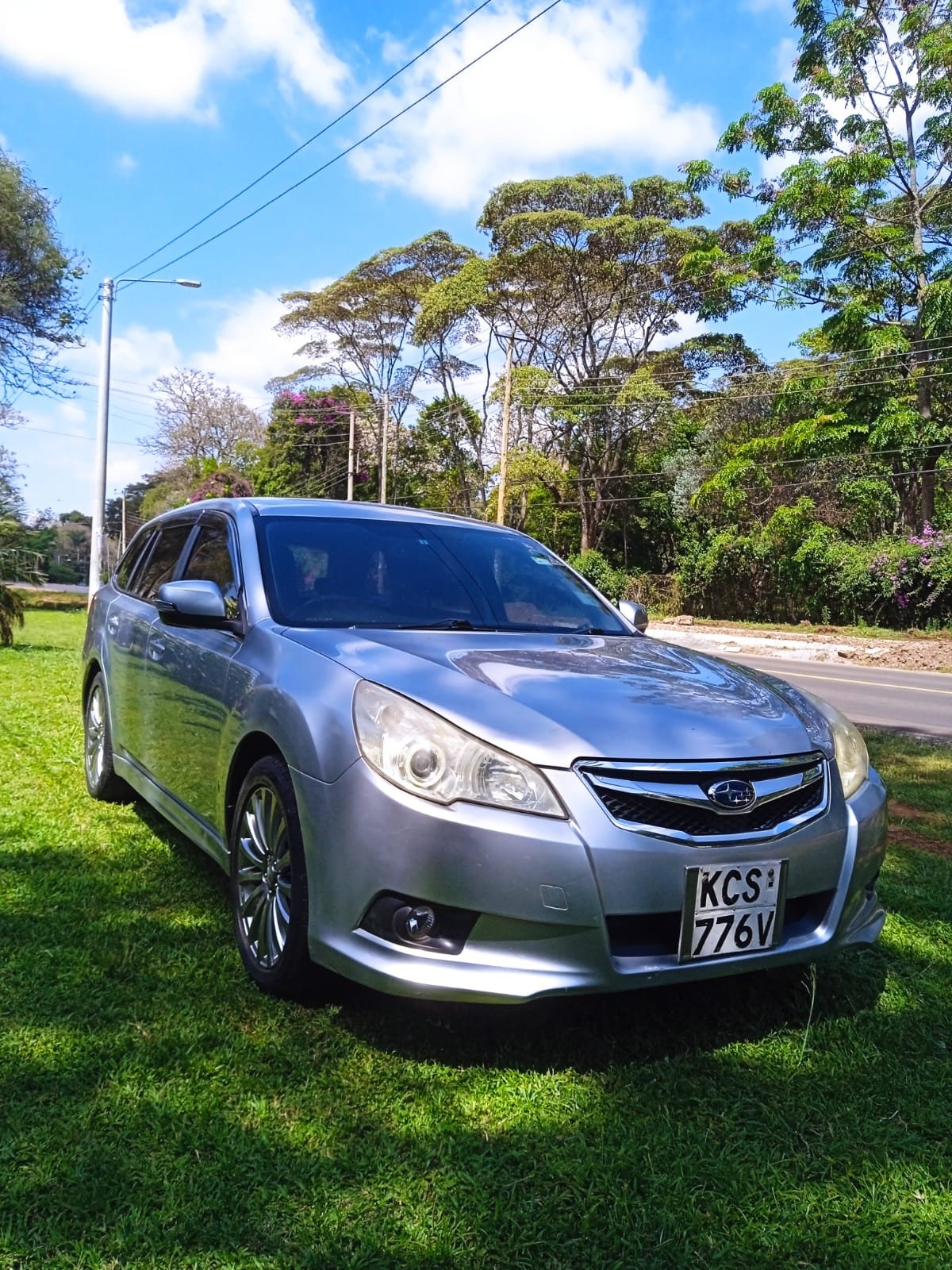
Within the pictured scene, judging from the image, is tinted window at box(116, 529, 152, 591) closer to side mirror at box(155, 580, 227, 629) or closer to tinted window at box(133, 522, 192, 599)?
tinted window at box(133, 522, 192, 599)

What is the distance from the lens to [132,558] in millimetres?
5238

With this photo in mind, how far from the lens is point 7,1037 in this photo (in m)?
2.57

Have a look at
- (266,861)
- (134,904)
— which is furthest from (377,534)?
(134,904)

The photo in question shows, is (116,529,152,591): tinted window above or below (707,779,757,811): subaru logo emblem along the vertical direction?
above

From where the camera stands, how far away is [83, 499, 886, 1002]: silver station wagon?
2361mm

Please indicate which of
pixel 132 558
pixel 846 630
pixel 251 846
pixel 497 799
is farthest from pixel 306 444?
pixel 497 799

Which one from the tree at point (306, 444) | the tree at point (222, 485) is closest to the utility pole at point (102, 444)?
the tree at point (222, 485)

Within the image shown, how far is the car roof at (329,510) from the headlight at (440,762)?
1.54 meters

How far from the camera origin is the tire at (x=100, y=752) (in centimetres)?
490

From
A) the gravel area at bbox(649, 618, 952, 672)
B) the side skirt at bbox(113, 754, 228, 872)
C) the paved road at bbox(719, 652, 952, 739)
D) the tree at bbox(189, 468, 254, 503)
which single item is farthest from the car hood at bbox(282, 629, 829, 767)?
the tree at bbox(189, 468, 254, 503)

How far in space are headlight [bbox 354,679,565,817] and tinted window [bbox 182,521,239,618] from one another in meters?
1.11

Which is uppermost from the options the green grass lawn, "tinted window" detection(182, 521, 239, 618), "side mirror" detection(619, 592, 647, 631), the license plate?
"tinted window" detection(182, 521, 239, 618)

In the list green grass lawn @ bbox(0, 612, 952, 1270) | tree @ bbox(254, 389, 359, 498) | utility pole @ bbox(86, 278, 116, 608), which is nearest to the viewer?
green grass lawn @ bbox(0, 612, 952, 1270)

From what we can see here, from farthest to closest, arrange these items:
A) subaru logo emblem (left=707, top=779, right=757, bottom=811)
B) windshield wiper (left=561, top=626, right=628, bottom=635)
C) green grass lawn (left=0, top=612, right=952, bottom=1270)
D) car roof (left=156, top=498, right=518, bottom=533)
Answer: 1. car roof (left=156, top=498, right=518, bottom=533)
2. windshield wiper (left=561, top=626, right=628, bottom=635)
3. subaru logo emblem (left=707, top=779, right=757, bottom=811)
4. green grass lawn (left=0, top=612, right=952, bottom=1270)
